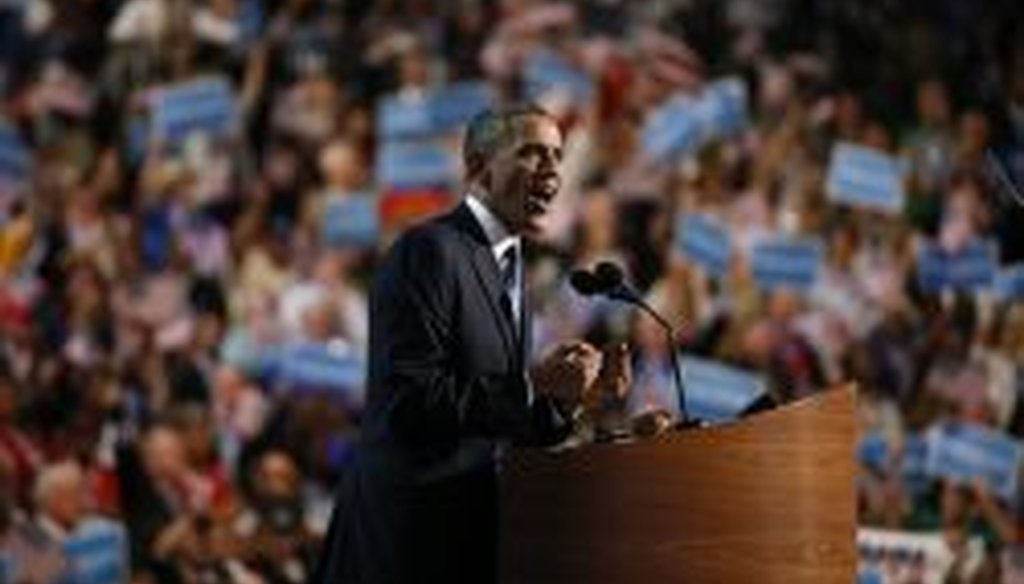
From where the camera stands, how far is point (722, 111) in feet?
32.9

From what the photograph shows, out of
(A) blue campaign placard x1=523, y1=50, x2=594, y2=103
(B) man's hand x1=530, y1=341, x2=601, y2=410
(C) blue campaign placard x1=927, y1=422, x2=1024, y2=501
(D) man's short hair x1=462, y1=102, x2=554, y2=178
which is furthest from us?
(A) blue campaign placard x1=523, y1=50, x2=594, y2=103

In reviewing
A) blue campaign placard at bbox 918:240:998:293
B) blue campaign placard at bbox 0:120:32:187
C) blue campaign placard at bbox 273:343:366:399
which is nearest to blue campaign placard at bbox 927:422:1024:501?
blue campaign placard at bbox 918:240:998:293

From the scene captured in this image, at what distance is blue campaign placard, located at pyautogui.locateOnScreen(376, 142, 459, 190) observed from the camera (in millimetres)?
10211

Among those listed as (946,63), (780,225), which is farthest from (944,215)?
(946,63)

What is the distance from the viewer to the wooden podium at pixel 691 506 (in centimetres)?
414

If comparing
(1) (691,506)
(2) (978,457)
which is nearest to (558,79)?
(2) (978,457)

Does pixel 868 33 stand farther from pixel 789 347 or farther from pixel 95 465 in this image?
pixel 95 465

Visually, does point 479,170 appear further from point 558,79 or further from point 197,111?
point 197,111

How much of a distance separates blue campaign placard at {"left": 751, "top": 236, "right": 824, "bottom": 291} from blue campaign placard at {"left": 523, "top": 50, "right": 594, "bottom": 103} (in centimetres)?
134

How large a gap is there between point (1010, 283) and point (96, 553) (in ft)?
9.39

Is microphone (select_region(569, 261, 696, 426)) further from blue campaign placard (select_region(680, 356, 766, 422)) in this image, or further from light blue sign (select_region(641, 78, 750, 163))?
light blue sign (select_region(641, 78, 750, 163))

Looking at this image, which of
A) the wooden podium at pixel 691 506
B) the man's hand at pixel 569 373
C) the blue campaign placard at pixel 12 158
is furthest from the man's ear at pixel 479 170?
the blue campaign placard at pixel 12 158

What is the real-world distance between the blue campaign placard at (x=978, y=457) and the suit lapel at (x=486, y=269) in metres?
3.67

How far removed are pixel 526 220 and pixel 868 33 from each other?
19.9ft
